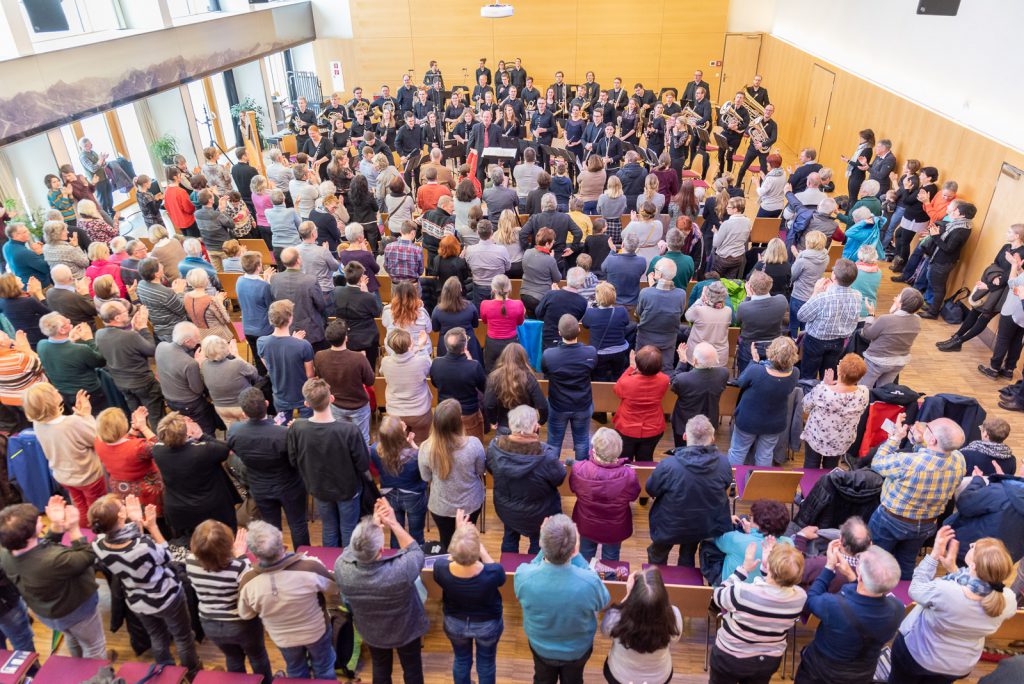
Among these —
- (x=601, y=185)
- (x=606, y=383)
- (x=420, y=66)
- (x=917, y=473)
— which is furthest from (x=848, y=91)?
(x=420, y=66)

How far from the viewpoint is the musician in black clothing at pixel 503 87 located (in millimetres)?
15941

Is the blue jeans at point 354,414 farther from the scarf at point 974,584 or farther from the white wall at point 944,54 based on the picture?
the white wall at point 944,54

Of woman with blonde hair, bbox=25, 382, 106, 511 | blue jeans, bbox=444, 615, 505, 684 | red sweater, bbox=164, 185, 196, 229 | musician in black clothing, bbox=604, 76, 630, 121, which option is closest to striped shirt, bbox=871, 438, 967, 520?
blue jeans, bbox=444, 615, 505, 684

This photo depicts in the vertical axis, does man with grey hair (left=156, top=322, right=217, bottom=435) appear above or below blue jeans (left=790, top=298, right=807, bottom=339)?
above

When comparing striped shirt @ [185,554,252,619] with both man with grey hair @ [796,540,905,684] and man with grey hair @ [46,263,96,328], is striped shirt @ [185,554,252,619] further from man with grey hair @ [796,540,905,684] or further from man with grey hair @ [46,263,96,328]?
man with grey hair @ [46,263,96,328]

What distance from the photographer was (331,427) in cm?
399

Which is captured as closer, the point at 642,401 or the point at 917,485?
the point at 917,485

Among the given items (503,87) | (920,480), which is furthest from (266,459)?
(503,87)

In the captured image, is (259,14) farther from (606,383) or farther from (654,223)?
(606,383)

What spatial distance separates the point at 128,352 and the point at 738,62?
17.5 metres

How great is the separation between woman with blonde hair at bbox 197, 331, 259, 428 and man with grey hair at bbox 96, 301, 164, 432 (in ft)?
2.21

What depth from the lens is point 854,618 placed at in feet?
9.88

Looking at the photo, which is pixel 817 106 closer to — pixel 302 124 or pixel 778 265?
pixel 778 265

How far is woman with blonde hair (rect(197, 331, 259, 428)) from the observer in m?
4.69
